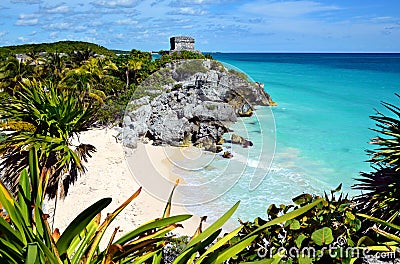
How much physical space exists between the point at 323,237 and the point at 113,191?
758 centimetres

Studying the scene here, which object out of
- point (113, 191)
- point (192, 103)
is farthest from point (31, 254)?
point (192, 103)

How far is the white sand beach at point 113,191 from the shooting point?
784 centimetres

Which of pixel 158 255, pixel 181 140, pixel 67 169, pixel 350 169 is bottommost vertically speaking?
pixel 350 169

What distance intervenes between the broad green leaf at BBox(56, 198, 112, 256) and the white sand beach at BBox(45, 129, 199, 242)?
5.10m

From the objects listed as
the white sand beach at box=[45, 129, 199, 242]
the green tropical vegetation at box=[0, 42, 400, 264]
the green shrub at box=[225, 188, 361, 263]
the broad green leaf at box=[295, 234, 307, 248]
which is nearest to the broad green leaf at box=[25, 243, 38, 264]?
the green tropical vegetation at box=[0, 42, 400, 264]

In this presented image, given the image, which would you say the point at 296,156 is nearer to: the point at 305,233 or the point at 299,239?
the point at 305,233

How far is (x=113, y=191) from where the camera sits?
938 cm

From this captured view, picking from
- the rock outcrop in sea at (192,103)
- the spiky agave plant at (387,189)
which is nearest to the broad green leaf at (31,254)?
the spiky agave plant at (387,189)

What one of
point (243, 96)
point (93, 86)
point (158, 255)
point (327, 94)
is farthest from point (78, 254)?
point (327, 94)

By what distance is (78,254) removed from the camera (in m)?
1.58

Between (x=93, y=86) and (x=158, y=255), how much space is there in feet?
63.9

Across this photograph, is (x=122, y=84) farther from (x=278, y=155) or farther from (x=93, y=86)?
(x=278, y=155)

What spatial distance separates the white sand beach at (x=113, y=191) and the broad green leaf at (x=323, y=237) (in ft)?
15.8

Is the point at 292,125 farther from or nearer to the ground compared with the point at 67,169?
nearer to the ground
